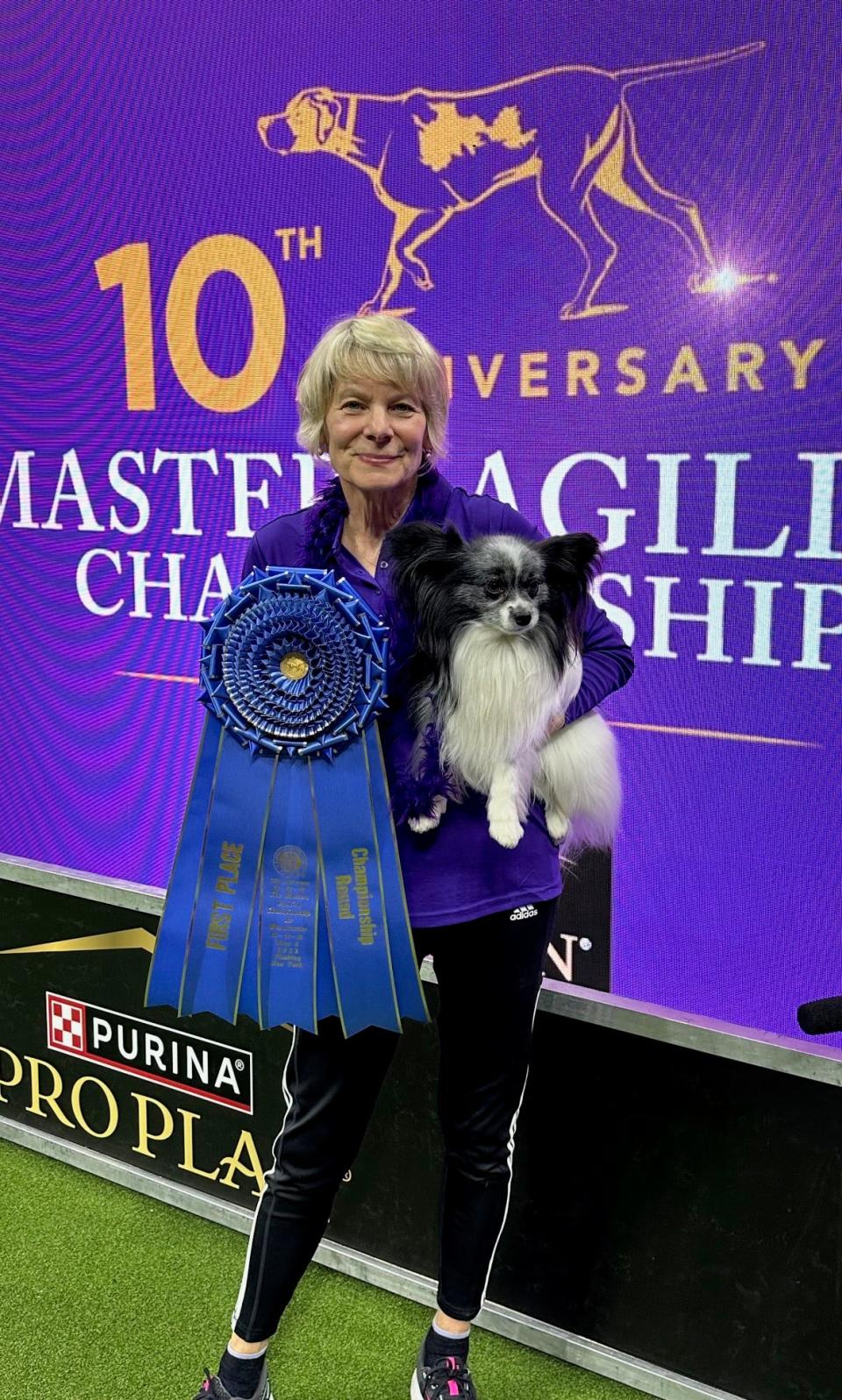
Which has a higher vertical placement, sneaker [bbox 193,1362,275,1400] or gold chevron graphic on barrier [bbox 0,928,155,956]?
gold chevron graphic on barrier [bbox 0,928,155,956]

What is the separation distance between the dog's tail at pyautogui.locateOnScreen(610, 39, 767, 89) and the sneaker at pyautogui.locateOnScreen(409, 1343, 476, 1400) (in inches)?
80.4

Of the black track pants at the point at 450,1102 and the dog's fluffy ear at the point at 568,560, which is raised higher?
the dog's fluffy ear at the point at 568,560

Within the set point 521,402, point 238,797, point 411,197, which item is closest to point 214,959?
point 238,797

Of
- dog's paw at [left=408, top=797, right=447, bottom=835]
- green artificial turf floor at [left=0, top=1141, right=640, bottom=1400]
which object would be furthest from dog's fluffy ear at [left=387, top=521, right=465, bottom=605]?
green artificial turf floor at [left=0, top=1141, right=640, bottom=1400]

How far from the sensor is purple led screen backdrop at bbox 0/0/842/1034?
187 centimetres

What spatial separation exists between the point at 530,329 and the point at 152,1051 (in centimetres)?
153

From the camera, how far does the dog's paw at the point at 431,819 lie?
132cm

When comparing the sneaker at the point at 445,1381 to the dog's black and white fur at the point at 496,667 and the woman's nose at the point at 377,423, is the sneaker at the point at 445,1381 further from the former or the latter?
the woman's nose at the point at 377,423

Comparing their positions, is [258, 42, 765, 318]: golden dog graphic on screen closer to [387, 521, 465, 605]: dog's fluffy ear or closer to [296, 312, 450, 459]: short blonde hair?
[296, 312, 450, 459]: short blonde hair

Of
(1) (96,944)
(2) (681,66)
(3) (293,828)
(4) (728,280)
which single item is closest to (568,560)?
(3) (293,828)

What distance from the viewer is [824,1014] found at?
889mm

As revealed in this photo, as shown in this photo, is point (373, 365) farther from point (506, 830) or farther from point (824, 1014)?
point (824, 1014)

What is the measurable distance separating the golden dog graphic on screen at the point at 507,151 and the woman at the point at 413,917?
84 cm

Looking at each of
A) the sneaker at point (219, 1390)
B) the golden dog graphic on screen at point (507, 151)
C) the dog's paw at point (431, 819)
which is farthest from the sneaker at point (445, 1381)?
the golden dog graphic on screen at point (507, 151)
